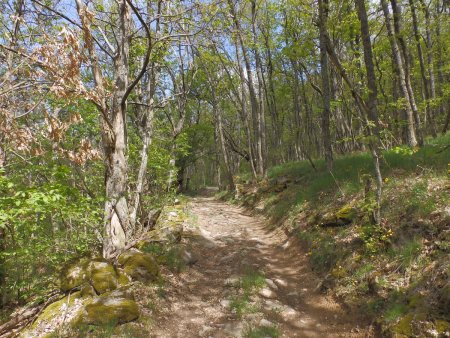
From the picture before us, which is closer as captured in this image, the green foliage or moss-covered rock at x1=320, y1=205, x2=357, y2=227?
the green foliage

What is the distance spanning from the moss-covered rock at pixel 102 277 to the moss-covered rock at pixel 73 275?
0.12 meters

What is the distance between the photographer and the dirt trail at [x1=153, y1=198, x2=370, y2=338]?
208 inches

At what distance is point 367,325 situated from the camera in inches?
189

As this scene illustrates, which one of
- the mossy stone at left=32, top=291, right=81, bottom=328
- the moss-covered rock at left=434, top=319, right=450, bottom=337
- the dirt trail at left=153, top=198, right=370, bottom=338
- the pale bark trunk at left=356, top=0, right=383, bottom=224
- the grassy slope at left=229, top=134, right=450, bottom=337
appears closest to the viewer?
the moss-covered rock at left=434, top=319, right=450, bottom=337

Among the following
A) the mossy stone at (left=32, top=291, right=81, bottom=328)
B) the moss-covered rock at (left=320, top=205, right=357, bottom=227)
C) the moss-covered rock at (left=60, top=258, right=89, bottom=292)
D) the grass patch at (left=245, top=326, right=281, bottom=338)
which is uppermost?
the moss-covered rock at (left=320, top=205, right=357, bottom=227)

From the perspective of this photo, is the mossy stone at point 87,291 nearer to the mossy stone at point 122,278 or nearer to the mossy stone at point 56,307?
the mossy stone at point 56,307

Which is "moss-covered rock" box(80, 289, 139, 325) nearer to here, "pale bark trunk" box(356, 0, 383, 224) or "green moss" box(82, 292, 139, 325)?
"green moss" box(82, 292, 139, 325)

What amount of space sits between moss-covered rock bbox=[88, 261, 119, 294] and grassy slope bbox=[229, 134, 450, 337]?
437cm

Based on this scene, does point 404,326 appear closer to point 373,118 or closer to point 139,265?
point 373,118

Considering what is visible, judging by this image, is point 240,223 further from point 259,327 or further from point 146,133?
point 259,327

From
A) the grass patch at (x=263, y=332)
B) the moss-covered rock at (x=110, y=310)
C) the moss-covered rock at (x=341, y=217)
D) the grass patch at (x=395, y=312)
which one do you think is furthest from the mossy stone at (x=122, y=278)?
the moss-covered rock at (x=341, y=217)

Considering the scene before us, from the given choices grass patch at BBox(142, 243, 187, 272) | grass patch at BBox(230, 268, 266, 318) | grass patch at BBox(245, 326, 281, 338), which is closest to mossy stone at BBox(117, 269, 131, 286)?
grass patch at BBox(142, 243, 187, 272)

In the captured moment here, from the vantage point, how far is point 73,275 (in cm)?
606

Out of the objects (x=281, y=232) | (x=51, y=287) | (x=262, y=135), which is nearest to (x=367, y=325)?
(x=281, y=232)
